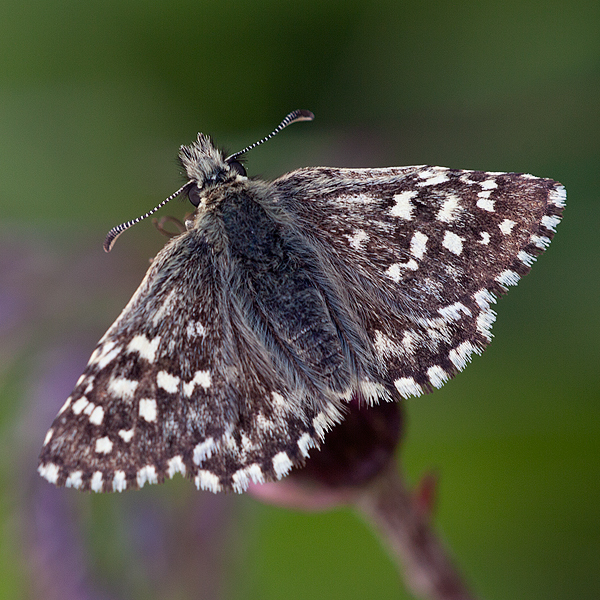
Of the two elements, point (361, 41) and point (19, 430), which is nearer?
point (19, 430)

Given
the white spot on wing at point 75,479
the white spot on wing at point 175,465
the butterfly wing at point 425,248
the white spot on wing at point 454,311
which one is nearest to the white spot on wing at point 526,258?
the butterfly wing at point 425,248

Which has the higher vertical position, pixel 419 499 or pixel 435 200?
pixel 435 200

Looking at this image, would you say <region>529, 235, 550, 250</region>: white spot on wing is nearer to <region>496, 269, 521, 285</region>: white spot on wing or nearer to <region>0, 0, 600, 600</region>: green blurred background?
<region>496, 269, 521, 285</region>: white spot on wing

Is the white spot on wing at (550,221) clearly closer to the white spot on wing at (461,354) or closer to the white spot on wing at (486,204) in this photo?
the white spot on wing at (486,204)

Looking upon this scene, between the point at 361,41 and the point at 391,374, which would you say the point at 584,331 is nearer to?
the point at 391,374

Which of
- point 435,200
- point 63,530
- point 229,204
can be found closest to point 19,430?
point 63,530

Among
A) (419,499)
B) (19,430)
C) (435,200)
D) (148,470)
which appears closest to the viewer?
(148,470)
